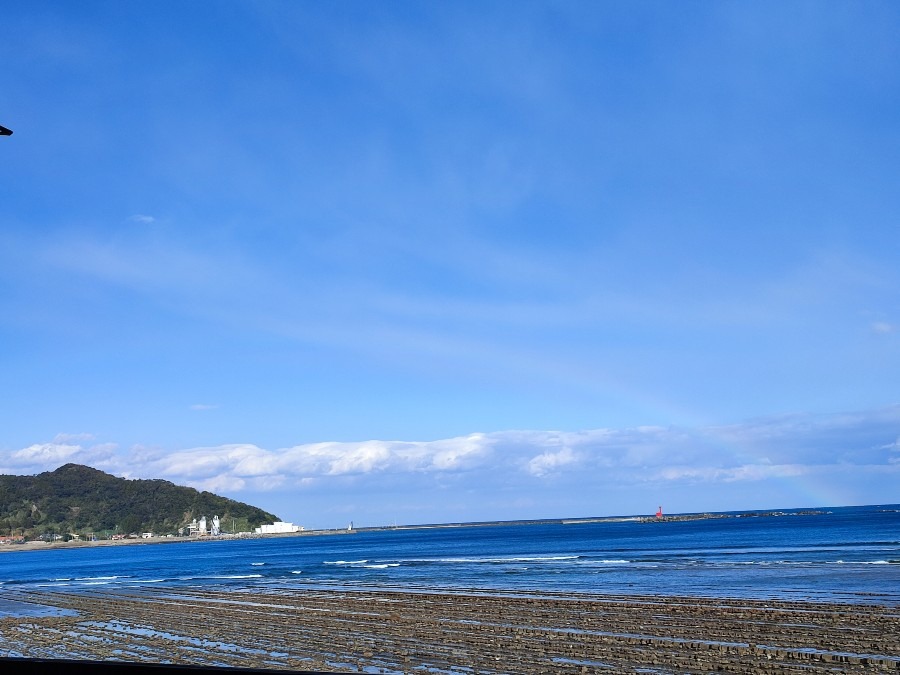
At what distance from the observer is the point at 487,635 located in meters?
19.8

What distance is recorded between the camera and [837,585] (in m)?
30.5

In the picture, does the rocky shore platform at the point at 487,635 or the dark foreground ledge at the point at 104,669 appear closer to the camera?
the dark foreground ledge at the point at 104,669

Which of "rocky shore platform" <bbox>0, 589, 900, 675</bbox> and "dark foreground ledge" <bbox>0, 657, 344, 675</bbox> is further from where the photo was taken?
"rocky shore platform" <bbox>0, 589, 900, 675</bbox>

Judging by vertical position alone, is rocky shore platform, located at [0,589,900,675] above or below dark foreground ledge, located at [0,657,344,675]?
below

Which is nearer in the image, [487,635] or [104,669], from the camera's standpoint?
[104,669]

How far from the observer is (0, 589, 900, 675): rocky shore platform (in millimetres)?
15734

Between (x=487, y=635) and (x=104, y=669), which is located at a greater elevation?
(x=104, y=669)

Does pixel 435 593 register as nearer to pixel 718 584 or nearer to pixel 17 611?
pixel 718 584

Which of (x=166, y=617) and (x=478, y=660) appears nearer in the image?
(x=478, y=660)

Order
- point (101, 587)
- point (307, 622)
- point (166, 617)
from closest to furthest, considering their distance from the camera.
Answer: point (307, 622)
point (166, 617)
point (101, 587)

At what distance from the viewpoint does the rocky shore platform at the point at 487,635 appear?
15734 mm

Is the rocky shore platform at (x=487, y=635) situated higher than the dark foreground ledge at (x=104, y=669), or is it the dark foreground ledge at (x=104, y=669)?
the dark foreground ledge at (x=104, y=669)

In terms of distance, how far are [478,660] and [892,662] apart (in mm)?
7657

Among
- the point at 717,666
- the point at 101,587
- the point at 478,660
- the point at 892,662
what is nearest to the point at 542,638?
the point at 478,660
